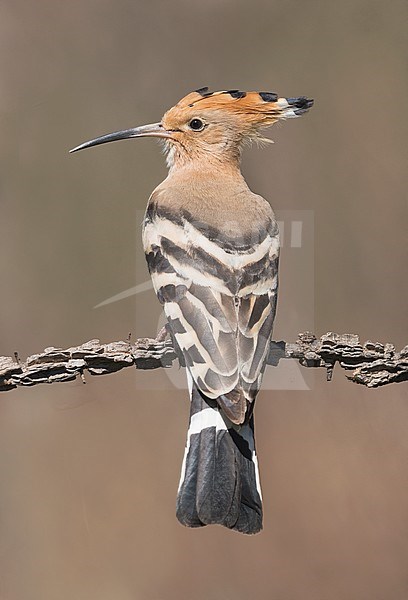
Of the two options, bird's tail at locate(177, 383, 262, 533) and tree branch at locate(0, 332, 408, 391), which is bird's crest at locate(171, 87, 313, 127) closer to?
tree branch at locate(0, 332, 408, 391)

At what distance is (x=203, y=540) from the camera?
157 centimetres

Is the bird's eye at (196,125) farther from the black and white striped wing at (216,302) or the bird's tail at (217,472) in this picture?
the bird's tail at (217,472)

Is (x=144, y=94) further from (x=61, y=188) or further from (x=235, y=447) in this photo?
(x=235, y=447)

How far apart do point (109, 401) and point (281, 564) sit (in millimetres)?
439

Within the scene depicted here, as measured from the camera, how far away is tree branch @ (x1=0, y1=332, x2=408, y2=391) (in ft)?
4.57

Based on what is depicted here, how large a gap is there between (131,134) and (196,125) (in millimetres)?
128

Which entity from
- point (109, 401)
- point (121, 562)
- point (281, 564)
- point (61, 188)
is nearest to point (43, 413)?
point (109, 401)

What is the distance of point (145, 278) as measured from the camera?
5.00 ft

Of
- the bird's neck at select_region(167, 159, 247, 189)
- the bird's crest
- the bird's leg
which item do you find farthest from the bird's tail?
the bird's crest

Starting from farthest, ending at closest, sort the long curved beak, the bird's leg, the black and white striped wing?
the long curved beak, the bird's leg, the black and white striped wing

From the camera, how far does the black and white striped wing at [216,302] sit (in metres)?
1.30

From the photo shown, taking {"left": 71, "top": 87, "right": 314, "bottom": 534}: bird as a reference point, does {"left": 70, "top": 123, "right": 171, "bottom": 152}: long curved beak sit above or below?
above

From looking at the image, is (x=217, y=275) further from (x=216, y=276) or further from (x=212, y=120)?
(x=212, y=120)

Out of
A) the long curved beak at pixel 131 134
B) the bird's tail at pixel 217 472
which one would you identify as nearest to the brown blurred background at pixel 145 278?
the long curved beak at pixel 131 134
